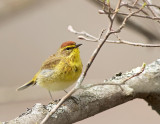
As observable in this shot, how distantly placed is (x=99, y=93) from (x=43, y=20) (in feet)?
13.0

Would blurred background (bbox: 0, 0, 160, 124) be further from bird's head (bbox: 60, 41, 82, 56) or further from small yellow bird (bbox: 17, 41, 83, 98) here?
small yellow bird (bbox: 17, 41, 83, 98)

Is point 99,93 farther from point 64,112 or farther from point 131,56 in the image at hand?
point 131,56

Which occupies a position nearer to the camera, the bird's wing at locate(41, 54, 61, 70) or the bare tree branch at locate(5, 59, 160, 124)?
the bare tree branch at locate(5, 59, 160, 124)

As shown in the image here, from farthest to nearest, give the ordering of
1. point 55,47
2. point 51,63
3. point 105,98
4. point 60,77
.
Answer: point 55,47, point 51,63, point 60,77, point 105,98

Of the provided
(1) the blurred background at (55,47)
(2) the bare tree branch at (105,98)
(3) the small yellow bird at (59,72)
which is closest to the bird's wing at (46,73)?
(3) the small yellow bird at (59,72)

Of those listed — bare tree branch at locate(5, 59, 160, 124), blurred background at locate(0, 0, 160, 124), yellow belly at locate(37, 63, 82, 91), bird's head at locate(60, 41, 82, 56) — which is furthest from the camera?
blurred background at locate(0, 0, 160, 124)

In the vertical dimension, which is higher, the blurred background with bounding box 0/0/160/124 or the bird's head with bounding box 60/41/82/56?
the bird's head with bounding box 60/41/82/56

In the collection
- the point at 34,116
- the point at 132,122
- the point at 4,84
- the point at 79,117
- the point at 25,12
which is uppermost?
the point at 25,12

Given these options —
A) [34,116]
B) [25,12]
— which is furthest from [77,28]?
[25,12]

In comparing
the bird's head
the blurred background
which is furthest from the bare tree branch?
the blurred background

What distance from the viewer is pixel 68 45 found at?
13.3 ft

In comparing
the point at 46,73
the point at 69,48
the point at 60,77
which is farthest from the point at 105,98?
the point at 69,48

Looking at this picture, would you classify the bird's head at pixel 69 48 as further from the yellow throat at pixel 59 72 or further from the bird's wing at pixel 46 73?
the bird's wing at pixel 46 73

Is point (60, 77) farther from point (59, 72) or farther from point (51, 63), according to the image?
point (51, 63)
